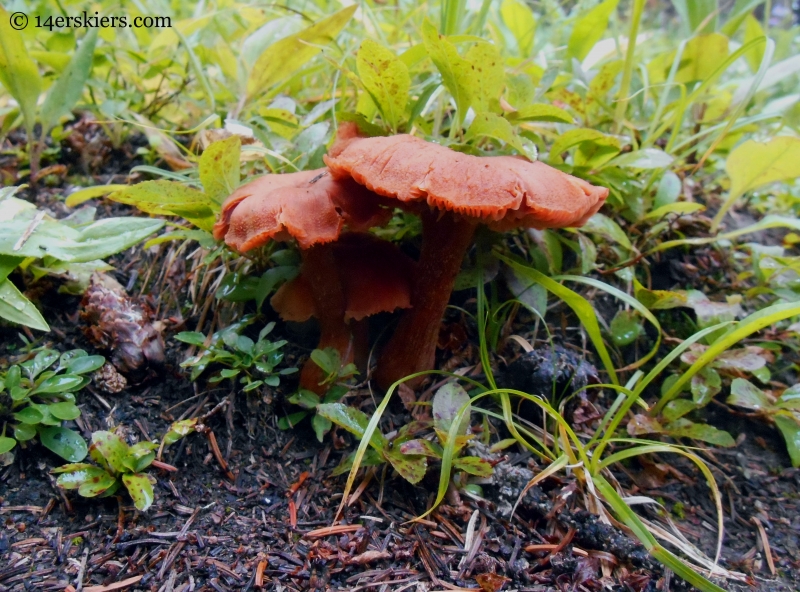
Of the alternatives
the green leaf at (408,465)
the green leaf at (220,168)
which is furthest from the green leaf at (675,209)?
the green leaf at (220,168)

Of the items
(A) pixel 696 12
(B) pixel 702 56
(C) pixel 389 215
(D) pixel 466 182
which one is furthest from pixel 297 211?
(A) pixel 696 12

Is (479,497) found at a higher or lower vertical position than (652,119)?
lower

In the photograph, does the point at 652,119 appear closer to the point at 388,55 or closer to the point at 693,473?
the point at 388,55

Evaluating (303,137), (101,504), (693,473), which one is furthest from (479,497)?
(303,137)

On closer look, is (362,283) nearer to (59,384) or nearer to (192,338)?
(192,338)

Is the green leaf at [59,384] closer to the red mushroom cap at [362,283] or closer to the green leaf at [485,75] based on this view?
the red mushroom cap at [362,283]
